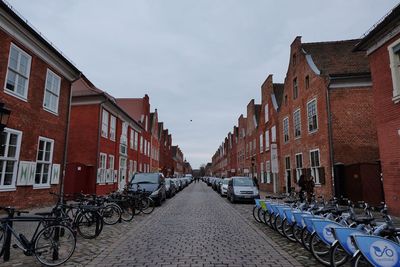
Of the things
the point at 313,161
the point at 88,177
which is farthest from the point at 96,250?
the point at 313,161

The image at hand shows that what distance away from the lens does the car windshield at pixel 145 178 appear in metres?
18.2

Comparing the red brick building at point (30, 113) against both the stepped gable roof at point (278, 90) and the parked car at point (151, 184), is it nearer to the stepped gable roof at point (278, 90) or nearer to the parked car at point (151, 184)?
the parked car at point (151, 184)

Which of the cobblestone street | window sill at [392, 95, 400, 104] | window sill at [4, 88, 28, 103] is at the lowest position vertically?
the cobblestone street

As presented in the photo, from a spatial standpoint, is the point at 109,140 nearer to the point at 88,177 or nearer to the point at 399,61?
the point at 88,177

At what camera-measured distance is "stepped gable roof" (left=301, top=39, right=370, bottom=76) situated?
1911cm

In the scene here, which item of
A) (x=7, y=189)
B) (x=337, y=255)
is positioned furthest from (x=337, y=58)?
(x=7, y=189)

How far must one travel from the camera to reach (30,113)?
13.6m

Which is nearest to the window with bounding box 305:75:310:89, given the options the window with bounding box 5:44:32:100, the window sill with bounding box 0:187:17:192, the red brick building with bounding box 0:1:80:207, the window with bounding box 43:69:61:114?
the red brick building with bounding box 0:1:80:207

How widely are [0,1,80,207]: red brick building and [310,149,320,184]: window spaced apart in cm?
1575

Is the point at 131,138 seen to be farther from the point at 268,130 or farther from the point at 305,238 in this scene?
the point at 305,238

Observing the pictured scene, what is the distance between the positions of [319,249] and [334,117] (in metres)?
13.6

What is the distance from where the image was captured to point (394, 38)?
12.0m

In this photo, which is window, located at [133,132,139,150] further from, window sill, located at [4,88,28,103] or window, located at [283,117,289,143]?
window sill, located at [4,88,28,103]

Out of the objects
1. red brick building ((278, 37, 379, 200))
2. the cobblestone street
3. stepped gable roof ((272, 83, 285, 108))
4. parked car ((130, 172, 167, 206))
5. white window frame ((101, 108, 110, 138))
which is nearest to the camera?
the cobblestone street
